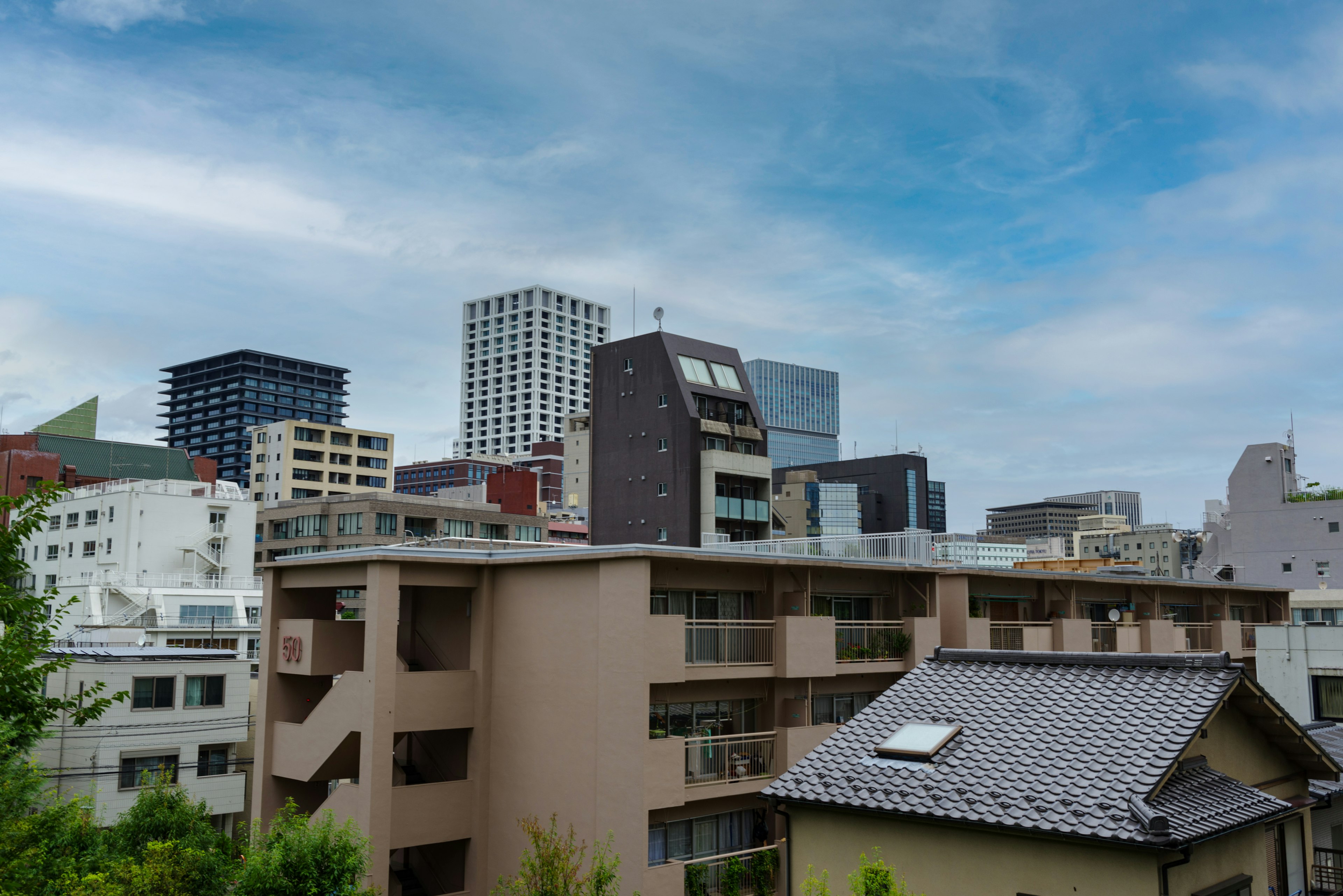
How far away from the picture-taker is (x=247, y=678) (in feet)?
145

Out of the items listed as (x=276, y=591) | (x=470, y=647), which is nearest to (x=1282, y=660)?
(x=470, y=647)

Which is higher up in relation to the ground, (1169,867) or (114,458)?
(114,458)

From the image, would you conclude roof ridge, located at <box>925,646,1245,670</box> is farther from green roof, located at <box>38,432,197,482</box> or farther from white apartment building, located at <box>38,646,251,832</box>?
green roof, located at <box>38,432,197,482</box>

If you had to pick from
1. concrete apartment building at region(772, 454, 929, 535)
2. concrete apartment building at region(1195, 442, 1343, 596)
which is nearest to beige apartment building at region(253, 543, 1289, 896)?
concrete apartment building at region(1195, 442, 1343, 596)

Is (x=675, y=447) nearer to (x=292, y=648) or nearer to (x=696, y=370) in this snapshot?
(x=696, y=370)

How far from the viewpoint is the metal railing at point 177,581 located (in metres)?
72.2

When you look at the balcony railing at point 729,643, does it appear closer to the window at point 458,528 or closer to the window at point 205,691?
the window at point 205,691

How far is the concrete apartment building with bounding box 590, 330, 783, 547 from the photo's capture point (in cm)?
6297

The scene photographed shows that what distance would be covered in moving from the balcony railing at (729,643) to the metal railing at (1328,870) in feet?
40.9

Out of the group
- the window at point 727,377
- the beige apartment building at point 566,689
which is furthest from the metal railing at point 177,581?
the beige apartment building at point 566,689

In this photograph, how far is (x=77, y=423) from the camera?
14938cm

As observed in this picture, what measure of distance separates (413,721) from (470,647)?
2703 mm

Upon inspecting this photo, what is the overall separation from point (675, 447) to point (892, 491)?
7413 centimetres

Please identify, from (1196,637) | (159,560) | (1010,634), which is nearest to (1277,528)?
(1196,637)
